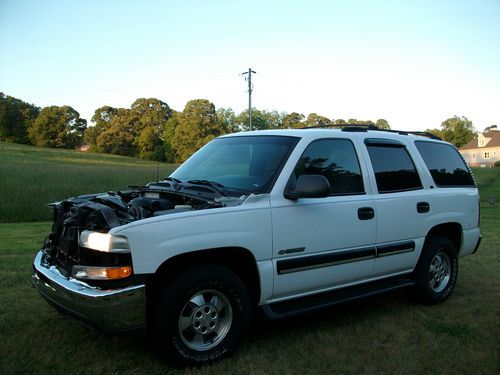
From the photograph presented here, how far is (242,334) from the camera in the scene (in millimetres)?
3812

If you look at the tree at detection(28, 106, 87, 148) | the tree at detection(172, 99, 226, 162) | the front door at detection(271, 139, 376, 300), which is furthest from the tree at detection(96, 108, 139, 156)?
the front door at detection(271, 139, 376, 300)

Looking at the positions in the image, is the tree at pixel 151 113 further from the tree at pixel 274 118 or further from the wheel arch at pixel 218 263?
the wheel arch at pixel 218 263

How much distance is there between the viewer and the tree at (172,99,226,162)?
208 feet

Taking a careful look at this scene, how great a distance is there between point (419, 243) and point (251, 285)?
2198 millimetres

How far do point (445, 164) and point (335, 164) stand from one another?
1.98 m

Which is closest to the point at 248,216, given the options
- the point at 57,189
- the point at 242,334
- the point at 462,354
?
the point at 242,334

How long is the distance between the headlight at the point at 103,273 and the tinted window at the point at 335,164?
173cm

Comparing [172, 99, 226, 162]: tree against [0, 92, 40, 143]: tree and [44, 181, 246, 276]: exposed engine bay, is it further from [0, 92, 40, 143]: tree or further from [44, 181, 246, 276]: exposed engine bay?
[44, 181, 246, 276]: exposed engine bay

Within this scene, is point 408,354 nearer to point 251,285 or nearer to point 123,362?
point 251,285

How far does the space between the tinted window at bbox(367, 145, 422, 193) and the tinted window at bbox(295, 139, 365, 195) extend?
0.92 feet

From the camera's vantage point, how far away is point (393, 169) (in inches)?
201

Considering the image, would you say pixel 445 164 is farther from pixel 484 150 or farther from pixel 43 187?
pixel 484 150

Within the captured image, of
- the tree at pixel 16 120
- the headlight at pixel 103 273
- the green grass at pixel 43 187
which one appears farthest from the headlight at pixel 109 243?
the tree at pixel 16 120

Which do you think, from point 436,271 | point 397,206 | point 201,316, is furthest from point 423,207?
point 201,316
